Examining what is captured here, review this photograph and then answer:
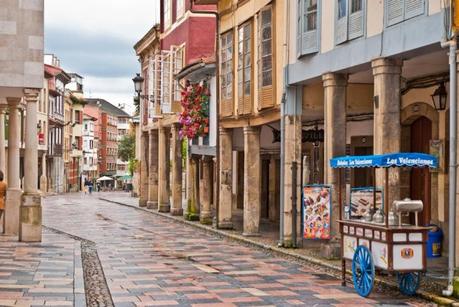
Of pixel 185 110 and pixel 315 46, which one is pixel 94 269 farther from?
pixel 185 110

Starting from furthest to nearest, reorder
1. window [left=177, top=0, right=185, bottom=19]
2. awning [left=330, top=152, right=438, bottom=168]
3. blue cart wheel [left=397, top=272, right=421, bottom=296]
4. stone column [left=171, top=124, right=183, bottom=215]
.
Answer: stone column [left=171, top=124, right=183, bottom=215]
window [left=177, top=0, right=185, bottom=19]
blue cart wheel [left=397, top=272, right=421, bottom=296]
awning [left=330, top=152, right=438, bottom=168]

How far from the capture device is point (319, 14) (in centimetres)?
1725

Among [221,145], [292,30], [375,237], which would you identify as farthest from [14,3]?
[375,237]

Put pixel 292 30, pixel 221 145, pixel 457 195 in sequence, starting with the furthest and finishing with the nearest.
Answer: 1. pixel 221 145
2. pixel 292 30
3. pixel 457 195

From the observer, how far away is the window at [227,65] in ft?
78.7

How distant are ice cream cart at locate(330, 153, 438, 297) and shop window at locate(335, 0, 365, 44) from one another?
3608 mm

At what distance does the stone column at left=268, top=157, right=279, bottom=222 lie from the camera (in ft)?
94.6

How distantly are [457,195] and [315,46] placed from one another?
21.5 feet

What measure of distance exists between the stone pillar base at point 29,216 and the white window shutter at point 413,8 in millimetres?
10344

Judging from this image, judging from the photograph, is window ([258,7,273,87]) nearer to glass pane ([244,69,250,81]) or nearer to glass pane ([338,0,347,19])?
glass pane ([244,69,250,81])

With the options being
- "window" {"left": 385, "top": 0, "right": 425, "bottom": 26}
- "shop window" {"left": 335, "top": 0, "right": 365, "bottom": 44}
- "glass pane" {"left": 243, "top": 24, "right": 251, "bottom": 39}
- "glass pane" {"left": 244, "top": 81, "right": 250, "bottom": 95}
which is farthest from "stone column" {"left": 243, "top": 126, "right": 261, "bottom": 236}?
"window" {"left": 385, "top": 0, "right": 425, "bottom": 26}

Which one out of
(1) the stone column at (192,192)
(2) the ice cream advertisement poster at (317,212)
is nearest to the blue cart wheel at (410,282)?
(2) the ice cream advertisement poster at (317,212)

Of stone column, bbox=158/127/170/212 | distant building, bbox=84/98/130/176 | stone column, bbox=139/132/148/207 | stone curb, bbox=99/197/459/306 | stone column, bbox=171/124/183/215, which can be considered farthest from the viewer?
distant building, bbox=84/98/130/176

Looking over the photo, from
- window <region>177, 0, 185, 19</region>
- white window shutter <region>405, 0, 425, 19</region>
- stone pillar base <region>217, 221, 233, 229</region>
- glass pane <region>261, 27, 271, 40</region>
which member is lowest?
stone pillar base <region>217, 221, 233, 229</region>
